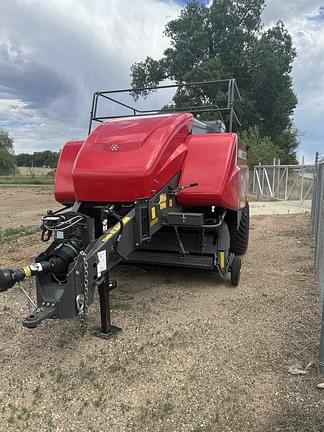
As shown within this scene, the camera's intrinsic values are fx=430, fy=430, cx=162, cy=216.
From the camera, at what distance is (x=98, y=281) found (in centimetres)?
352

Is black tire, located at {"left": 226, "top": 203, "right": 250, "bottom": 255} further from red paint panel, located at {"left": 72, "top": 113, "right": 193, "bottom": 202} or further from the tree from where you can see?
the tree

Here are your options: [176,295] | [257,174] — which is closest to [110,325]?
[176,295]

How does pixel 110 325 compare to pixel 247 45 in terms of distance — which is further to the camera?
pixel 247 45

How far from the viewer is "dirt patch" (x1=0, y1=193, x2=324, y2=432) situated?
111 inches

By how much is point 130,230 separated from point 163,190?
794 millimetres

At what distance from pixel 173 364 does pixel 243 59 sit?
3522cm

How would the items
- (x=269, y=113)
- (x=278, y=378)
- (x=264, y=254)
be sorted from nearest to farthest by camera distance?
(x=278, y=378) → (x=264, y=254) → (x=269, y=113)

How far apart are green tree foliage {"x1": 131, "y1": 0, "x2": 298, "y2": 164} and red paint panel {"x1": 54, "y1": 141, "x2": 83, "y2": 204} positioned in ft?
93.9

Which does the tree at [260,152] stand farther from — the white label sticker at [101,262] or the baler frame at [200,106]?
the white label sticker at [101,262]

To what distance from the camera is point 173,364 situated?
3480 mm

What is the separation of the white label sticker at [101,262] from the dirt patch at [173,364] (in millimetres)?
722

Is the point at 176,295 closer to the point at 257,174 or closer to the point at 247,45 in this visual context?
the point at 257,174

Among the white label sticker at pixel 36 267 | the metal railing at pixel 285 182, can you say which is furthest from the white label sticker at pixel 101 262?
the metal railing at pixel 285 182

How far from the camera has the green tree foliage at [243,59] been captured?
33.8 metres
